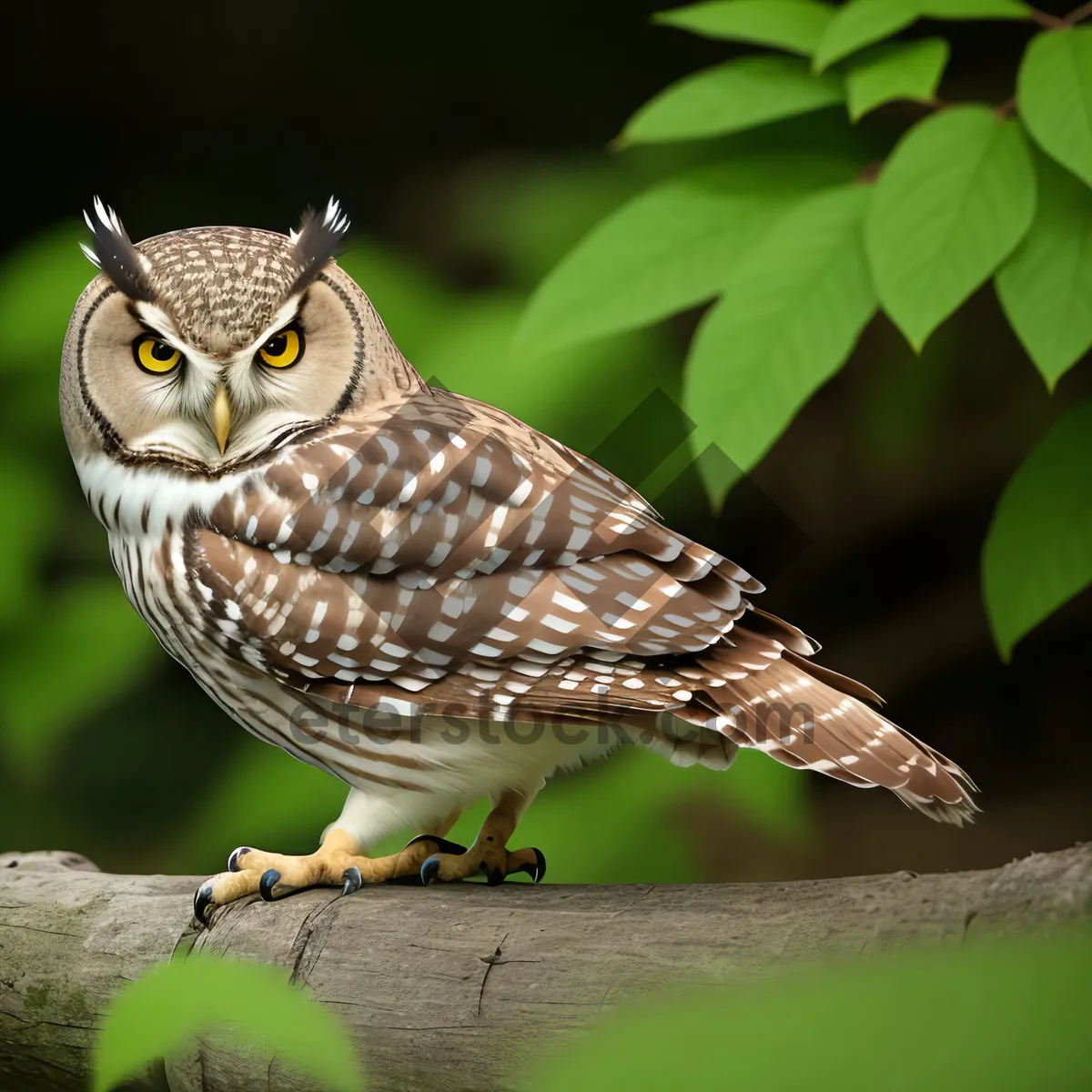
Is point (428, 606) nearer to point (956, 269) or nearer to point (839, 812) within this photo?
point (956, 269)

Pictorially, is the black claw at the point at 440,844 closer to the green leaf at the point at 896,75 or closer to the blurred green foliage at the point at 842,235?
the blurred green foliage at the point at 842,235

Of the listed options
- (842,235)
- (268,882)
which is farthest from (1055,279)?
(268,882)

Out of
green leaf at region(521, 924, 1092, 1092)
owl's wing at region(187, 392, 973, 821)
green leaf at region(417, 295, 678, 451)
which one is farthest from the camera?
green leaf at region(417, 295, 678, 451)

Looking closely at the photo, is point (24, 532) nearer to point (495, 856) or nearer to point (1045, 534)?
point (495, 856)

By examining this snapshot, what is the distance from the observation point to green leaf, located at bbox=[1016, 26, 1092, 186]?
5.74 ft

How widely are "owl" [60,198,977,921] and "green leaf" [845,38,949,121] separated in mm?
740

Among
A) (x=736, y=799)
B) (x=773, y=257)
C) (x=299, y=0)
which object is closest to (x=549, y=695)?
(x=773, y=257)

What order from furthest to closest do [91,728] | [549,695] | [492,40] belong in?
[492,40]
[91,728]
[549,695]

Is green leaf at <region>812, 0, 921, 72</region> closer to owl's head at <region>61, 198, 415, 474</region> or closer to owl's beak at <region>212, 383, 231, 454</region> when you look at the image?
owl's head at <region>61, 198, 415, 474</region>

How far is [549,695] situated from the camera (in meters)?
1.70

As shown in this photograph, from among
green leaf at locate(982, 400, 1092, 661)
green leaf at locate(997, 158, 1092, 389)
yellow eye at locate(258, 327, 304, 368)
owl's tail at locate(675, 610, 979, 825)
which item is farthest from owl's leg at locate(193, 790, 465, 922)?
green leaf at locate(997, 158, 1092, 389)

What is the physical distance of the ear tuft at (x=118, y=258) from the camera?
182 centimetres

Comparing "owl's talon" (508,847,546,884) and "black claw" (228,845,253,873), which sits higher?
"black claw" (228,845,253,873)

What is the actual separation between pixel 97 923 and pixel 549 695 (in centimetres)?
83
